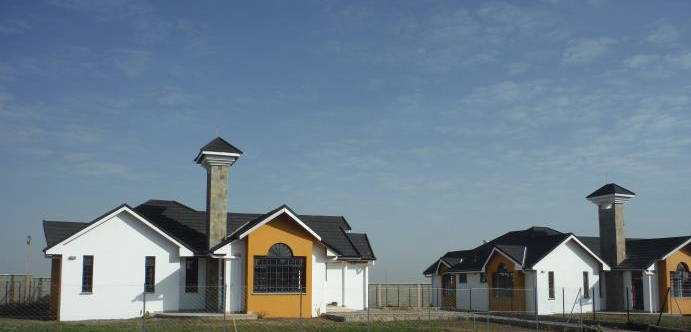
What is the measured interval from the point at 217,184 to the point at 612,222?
22600 mm

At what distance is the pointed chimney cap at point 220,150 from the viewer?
31.7 metres

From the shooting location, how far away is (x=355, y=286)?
35719 mm

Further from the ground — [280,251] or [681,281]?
[280,251]

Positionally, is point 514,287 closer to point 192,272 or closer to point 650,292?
point 650,292

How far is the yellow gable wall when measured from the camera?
97.6 ft

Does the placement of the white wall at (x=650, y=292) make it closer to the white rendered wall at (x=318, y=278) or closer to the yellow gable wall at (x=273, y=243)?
the white rendered wall at (x=318, y=278)

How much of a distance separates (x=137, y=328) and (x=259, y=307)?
7.27 meters

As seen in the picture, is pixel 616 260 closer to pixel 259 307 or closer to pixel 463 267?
pixel 463 267

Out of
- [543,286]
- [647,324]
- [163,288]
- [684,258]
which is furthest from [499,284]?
[163,288]

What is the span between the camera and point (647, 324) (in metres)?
27.3

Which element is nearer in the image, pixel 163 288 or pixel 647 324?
pixel 647 324

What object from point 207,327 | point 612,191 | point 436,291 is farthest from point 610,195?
point 207,327

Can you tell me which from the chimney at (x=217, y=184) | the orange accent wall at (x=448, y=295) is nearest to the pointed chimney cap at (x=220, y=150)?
the chimney at (x=217, y=184)

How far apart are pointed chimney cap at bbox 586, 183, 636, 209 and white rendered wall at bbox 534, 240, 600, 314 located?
4242 millimetres
